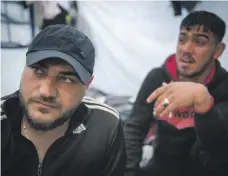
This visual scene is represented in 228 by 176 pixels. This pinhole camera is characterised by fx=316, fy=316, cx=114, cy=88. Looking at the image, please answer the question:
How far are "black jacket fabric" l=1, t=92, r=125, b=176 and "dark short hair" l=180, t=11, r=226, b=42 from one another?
375mm

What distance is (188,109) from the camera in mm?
956

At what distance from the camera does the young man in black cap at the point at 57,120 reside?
704 millimetres

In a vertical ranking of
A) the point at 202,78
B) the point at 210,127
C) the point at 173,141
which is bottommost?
the point at 173,141

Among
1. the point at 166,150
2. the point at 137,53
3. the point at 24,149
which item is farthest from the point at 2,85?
the point at 166,150

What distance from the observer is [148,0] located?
3.42ft

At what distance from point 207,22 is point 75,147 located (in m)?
0.54

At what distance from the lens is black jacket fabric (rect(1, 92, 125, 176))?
749 millimetres

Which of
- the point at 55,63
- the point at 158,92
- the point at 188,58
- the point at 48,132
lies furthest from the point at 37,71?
the point at 188,58

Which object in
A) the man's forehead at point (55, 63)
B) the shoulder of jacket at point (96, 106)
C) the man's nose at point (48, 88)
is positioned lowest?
the shoulder of jacket at point (96, 106)

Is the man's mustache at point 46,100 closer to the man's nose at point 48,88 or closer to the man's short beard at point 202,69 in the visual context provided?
the man's nose at point 48,88

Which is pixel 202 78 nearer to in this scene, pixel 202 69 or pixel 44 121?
pixel 202 69

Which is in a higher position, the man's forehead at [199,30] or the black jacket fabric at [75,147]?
the man's forehead at [199,30]

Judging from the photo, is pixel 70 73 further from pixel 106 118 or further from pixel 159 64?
pixel 159 64

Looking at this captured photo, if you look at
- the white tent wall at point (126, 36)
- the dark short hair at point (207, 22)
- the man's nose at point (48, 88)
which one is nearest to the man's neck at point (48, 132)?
the man's nose at point (48, 88)
